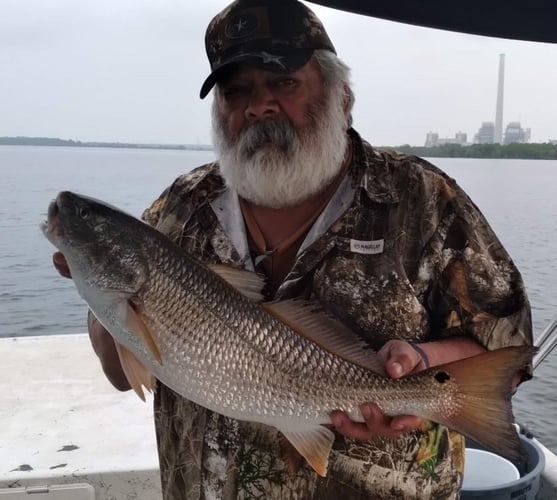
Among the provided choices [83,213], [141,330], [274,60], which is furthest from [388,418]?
[274,60]

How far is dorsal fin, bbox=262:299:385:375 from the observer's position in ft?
7.11

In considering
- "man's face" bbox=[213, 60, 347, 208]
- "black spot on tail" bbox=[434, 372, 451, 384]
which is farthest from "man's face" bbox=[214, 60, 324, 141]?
"black spot on tail" bbox=[434, 372, 451, 384]

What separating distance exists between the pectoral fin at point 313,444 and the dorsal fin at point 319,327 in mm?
262

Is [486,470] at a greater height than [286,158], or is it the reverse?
[286,158]

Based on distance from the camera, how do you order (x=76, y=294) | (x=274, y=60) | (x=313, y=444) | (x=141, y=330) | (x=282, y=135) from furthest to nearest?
(x=76, y=294) → (x=282, y=135) → (x=274, y=60) → (x=313, y=444) → (x=141, y=330)

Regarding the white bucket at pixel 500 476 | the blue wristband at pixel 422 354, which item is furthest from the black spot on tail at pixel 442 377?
the white bucket at pixel 500 476

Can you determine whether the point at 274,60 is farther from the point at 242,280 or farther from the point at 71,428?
the point at 71,428

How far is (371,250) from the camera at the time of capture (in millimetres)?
2359

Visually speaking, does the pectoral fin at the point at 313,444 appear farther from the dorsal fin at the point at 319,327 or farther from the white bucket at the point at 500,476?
the white bucket at the point at 500,476

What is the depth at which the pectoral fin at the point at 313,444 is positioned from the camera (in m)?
2.13

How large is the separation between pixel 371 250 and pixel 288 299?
347 mm

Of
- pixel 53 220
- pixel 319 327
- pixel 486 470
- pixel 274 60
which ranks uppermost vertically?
pixel 274 60

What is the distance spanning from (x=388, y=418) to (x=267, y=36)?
1.44 m

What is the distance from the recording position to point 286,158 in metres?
2.54
